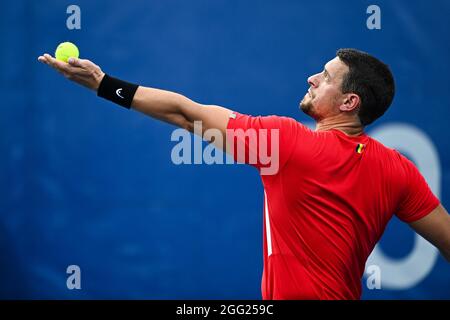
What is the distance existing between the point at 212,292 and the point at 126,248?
0.61 metres

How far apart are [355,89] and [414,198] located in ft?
1.56

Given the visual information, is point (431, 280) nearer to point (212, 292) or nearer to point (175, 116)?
point (212, 292)

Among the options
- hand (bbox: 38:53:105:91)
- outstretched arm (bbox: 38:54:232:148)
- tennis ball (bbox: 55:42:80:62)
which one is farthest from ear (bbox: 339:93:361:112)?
tennis ball (bbox: 55:42:80:62)

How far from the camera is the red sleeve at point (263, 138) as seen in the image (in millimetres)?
2191

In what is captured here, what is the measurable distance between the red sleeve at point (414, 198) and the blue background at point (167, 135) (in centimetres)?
163

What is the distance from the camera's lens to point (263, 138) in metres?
2.20

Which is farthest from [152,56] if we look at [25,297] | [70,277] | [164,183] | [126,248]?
[25,297]

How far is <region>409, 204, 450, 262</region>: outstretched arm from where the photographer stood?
2512 millimetres

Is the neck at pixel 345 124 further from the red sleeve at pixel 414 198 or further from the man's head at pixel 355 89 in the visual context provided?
the red sleeve at pixel 414 198

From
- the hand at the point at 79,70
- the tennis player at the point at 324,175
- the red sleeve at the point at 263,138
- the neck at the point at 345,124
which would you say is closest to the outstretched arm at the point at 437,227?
the tennis player at the point at 324,175

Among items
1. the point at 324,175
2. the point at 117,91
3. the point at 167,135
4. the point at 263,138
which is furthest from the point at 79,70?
the point at 167,135

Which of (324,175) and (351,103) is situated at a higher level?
(351,103)

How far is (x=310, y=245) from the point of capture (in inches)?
89.7

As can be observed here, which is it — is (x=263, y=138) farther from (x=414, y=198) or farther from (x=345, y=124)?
(x=414, y=198)
